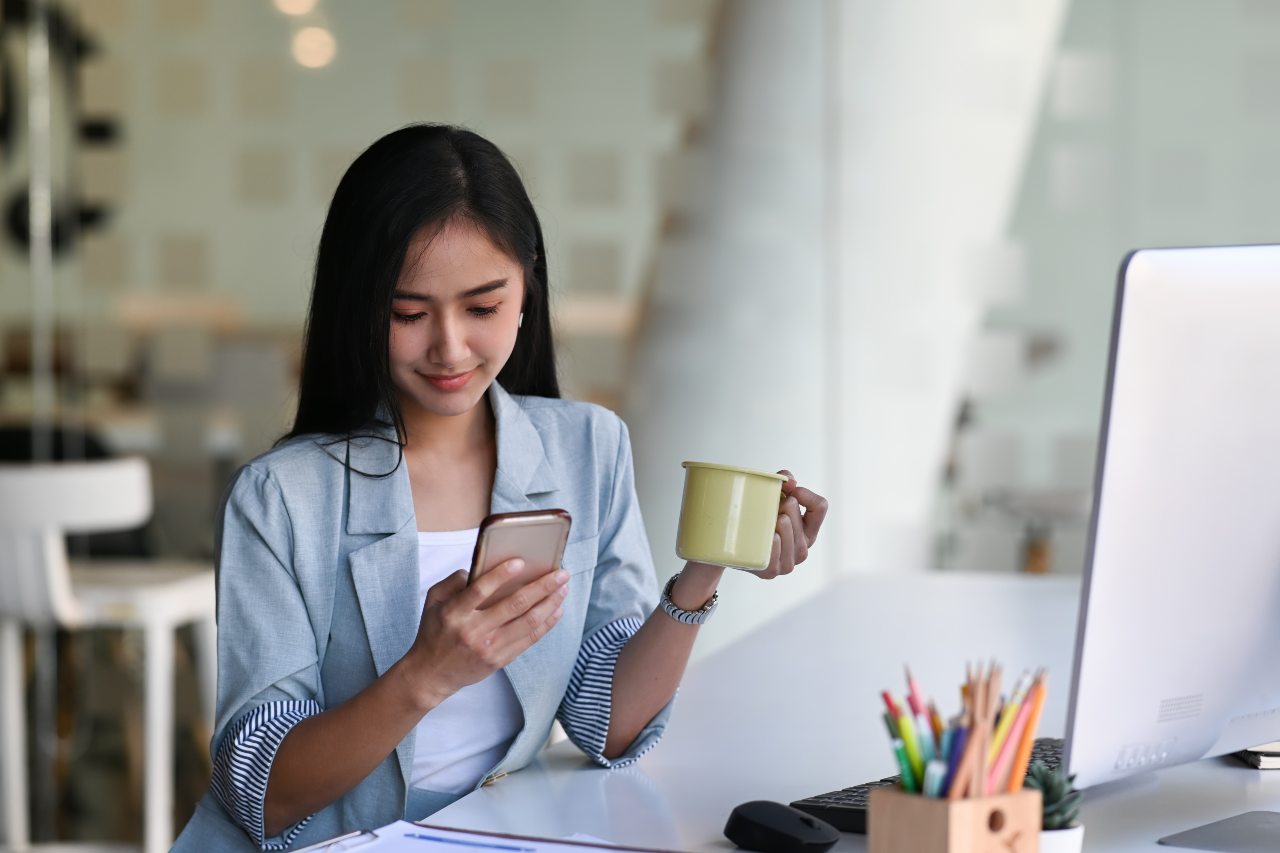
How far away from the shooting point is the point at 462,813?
3.86ft

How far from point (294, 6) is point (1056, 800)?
3748 mm

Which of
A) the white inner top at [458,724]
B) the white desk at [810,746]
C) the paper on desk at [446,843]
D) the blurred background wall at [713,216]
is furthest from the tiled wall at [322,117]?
the paper on desk at [446,843]

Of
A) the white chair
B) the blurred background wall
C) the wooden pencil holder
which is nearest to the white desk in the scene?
the wooden pencil holder

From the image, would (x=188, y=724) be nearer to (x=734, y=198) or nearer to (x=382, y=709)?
(x=734, y=198)

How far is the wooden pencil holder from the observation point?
0.82 meters

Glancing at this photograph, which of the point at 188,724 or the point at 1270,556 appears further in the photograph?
the point at 188,724

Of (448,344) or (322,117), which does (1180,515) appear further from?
(322,117)

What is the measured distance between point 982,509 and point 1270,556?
9.90ft

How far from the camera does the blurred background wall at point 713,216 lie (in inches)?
154

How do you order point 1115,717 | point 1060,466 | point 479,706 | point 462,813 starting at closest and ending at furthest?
point 1115,717, point 462,813, point 479,706, point 1060,466

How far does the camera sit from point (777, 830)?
1.05m

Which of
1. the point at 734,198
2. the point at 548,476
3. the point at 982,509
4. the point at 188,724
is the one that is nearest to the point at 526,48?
the point at 734,198

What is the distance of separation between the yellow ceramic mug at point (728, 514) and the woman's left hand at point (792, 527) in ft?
0.39

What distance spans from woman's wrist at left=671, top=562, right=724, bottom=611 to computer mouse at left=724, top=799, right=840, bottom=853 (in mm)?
268
